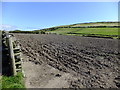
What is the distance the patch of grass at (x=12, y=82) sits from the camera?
284 inches

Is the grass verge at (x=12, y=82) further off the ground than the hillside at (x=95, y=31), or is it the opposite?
the hillside at (x=95, y=31)

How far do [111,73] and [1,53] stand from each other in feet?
29.5

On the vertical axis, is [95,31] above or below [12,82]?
above

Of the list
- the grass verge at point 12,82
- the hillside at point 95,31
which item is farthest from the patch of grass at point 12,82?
the hillside at point 95,31

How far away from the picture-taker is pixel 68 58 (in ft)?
42.5

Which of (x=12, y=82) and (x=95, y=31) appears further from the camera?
(x=95, y=31)

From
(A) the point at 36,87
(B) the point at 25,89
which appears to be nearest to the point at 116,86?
(A) the point at 36,87

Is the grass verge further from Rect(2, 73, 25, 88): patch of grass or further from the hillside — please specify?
the hillside

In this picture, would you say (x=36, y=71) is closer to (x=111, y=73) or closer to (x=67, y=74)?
(x=67, y=74)

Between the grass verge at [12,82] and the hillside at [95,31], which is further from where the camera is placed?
the hillside at [95,31]

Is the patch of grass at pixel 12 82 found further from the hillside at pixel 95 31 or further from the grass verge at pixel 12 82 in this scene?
the hillside at pixel 95 31

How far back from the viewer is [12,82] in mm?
7660

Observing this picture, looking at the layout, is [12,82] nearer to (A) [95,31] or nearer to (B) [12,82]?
(B) [12,82]

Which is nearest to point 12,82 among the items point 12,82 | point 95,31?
point 12,82
